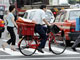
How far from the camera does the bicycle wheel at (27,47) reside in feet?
47.5

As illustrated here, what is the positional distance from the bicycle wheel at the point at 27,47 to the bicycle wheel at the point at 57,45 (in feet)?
2.19

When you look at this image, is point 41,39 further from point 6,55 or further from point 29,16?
point 29,16

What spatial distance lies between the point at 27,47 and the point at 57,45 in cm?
117

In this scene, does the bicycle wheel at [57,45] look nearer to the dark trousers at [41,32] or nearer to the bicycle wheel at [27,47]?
the dark trousers at [41,32]

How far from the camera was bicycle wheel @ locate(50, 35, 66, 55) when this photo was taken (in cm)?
1489

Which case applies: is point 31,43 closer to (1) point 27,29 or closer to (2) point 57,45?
(1) point 27,29

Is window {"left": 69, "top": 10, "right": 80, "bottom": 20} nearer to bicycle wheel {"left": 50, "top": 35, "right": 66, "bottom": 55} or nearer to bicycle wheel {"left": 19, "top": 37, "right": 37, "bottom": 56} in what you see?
bicycle wheel {"left": 50, "top": 35, "right": 66, "bottom": 55}

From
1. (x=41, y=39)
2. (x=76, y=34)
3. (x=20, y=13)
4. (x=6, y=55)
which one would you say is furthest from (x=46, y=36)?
(x=20, y=13)

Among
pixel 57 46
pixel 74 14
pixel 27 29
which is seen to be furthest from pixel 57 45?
pixel 74 14

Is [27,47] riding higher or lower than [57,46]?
higher

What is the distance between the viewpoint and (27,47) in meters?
14.6

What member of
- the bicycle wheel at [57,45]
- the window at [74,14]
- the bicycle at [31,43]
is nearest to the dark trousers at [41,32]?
the bicycle at [31,43]

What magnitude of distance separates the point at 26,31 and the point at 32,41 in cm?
46

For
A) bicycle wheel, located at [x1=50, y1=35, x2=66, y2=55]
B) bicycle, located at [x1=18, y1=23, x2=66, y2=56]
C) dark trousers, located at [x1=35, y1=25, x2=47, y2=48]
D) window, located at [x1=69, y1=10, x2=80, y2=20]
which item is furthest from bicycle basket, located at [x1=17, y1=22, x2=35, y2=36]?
window, located at [x1=69, y1=10, x2=80, y2=20]
